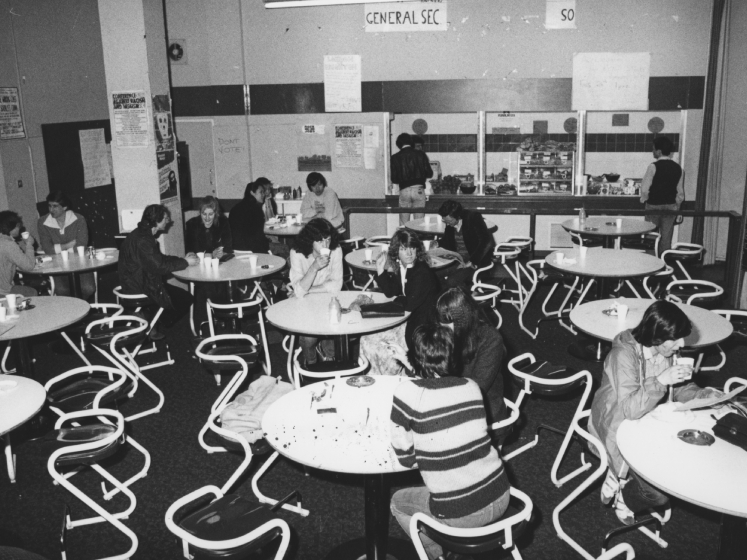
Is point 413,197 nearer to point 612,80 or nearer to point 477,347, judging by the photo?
point 612,80

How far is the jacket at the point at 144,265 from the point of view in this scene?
6.18 metres

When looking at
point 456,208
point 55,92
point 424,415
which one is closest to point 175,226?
point 55,92

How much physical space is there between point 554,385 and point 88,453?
8.82ft

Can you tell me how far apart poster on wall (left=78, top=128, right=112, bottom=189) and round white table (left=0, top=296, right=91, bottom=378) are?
4.84 m

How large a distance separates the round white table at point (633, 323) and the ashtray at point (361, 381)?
160 cm

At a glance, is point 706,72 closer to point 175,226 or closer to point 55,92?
point 175,226

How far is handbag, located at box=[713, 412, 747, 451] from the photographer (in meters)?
2.97

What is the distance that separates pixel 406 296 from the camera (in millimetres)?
4902

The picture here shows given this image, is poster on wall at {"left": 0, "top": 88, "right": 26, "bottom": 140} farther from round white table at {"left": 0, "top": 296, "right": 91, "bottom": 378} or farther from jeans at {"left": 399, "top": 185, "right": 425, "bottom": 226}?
jeans at {"left": 399, "top": 185, "right": 425, "bottom": 226}

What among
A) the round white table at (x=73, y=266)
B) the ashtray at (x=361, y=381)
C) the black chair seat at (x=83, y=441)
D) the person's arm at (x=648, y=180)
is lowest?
the black chair seat at (x=83, y=441)

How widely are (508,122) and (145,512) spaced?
8247 millimetres

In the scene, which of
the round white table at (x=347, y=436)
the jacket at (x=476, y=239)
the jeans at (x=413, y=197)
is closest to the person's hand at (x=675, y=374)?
the round white table at (x=347, y=436)

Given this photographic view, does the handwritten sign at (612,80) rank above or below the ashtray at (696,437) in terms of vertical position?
above

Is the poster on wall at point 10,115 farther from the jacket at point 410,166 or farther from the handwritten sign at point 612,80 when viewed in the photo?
the handwritten sign at point 612,80
